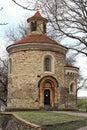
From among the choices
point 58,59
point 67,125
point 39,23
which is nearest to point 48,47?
point 58,59

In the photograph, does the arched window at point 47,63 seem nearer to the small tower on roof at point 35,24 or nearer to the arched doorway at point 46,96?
the arched doorway at point 46,96

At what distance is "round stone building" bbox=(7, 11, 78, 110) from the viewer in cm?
3378

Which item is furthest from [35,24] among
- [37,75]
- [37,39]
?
[37,75]

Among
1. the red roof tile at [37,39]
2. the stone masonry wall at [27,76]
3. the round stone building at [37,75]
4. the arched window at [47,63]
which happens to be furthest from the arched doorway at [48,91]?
the red roof tile at [37,39]

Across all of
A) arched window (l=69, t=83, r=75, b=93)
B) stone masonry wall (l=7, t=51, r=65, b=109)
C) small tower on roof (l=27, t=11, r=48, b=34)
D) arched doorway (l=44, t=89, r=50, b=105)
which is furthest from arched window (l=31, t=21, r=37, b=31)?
arched doorway (l=44, t=89, r=50, b=105)

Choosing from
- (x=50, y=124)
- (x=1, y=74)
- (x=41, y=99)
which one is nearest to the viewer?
(x=50, y=124)

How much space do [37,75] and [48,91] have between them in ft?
7.67

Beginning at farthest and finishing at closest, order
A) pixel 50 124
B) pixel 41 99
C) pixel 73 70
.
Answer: pixel 73 70 < pixel 41 99 < pixel 50 124

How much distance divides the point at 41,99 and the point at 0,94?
45.0ft

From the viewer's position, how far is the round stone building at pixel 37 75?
3378 cm

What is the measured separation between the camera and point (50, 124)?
19000 mm

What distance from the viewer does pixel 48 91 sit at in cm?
3516

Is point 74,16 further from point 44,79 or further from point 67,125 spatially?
point 44,79

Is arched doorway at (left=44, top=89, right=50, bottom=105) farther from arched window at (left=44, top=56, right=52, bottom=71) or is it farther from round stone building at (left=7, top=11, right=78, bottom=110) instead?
arched window at (left=44, top=56, right=52, bottom=71)
